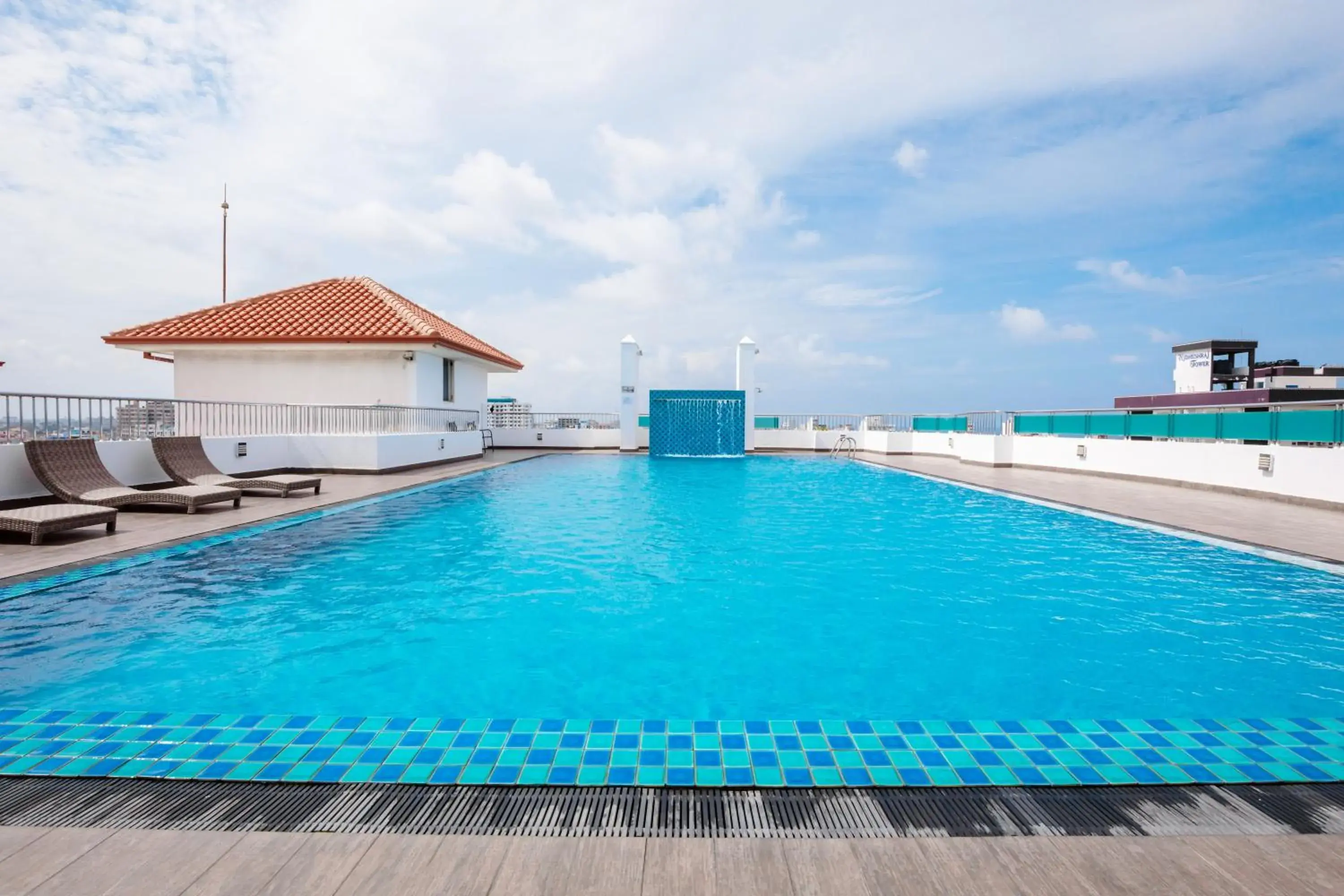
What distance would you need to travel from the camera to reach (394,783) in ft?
7.97

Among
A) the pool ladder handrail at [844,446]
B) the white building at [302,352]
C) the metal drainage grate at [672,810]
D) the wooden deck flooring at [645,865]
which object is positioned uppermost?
the white building at [302,352]

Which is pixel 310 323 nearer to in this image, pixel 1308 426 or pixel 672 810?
pixel 672 810

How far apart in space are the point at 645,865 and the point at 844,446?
23.5m

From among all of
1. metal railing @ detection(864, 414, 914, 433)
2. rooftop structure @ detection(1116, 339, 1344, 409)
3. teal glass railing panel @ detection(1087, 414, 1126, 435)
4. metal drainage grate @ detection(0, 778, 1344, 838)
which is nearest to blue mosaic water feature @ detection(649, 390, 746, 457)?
metal railing @ detection(864, 414, 914, 433)

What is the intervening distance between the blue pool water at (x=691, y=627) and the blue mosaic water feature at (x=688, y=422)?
48.5 feet

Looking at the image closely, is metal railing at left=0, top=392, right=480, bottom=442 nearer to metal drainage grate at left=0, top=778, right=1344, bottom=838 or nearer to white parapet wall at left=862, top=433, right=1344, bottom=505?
metal drainage grate at left=0, top=778, right=1344, bottom=838

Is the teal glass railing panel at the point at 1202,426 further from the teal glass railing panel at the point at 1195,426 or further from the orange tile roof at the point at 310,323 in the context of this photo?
the orange tile roof at the point at 310,323

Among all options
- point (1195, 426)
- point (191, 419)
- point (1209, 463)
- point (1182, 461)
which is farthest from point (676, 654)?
point (191, 419)

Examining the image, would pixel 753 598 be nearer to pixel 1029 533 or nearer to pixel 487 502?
pixel 1029 533

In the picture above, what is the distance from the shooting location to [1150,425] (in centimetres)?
1396

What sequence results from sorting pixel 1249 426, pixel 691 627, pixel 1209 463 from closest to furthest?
pixel 691 627
pixel 1249 426
pixel 1209 463

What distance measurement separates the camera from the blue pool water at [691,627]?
11.4ft

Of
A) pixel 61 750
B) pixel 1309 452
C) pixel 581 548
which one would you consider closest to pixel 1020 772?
pixel 61 750

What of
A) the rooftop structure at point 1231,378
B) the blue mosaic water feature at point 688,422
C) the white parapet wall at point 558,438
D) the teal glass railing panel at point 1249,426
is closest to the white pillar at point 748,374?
the blue mosaic water feature at point 688,422
